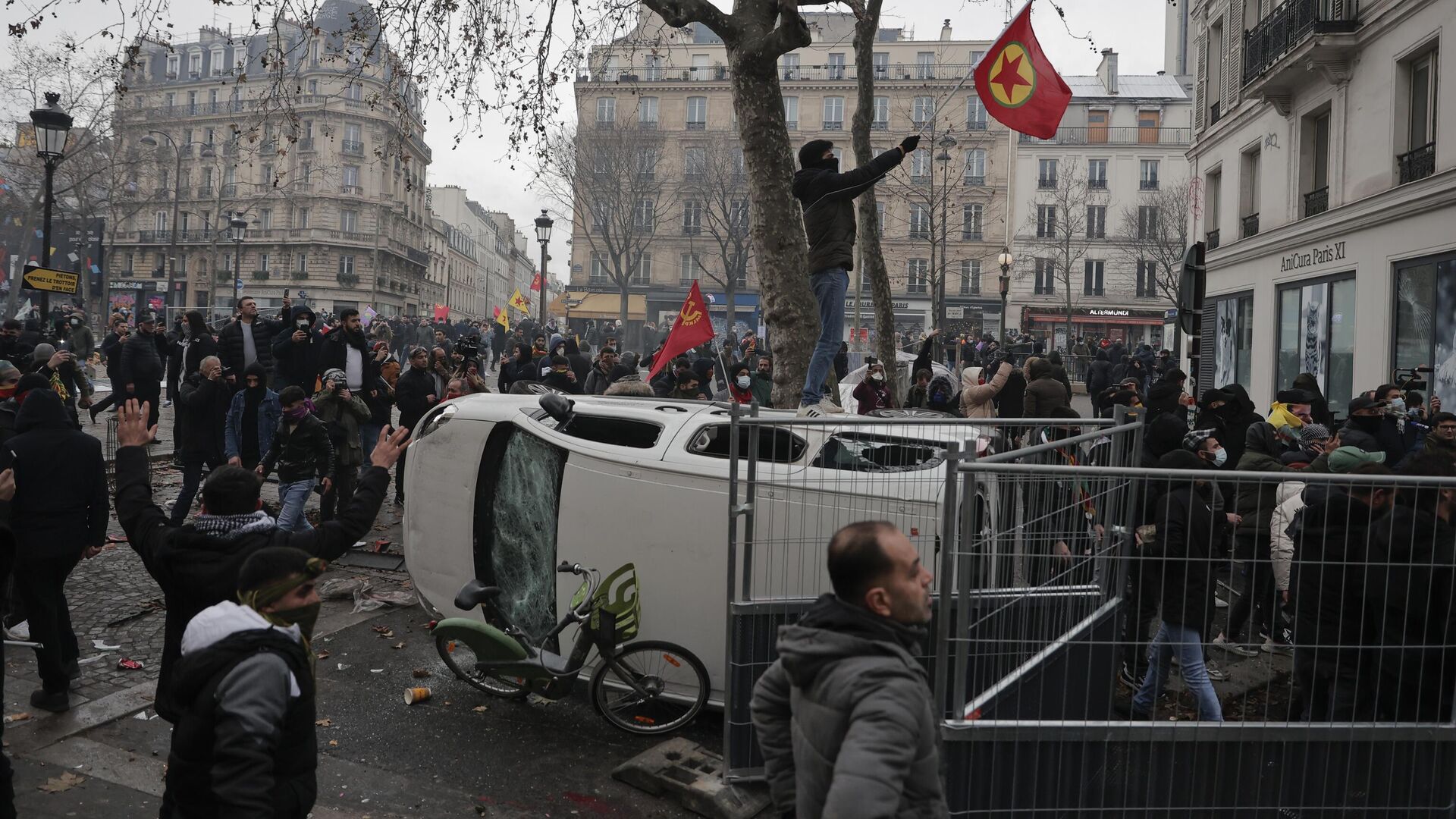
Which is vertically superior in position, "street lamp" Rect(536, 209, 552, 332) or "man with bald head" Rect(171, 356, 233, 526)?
"street lamp" Rect(536, 209, 552, 332)

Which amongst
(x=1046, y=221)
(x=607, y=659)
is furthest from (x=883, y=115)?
(x=607, y=659)

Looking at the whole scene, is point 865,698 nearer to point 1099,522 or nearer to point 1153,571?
point 1099,522

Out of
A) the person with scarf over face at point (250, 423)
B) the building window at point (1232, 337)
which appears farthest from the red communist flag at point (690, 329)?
the building window at point (1232, 337)

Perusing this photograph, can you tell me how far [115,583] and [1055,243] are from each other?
2098 inches

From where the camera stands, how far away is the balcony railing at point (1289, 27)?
17.4 m

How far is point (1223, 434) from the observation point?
9562 mm

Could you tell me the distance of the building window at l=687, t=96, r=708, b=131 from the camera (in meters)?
61.3

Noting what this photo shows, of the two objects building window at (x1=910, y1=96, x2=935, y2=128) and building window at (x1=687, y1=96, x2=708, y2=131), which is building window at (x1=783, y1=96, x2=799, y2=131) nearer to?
building window at (x1=687, y1=96, x2=708, y2=131)

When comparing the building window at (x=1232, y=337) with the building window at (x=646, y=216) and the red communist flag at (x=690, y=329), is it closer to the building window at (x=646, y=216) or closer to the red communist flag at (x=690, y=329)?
the red communist flag at (x=690, y=329)

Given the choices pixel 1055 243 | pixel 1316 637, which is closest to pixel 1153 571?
pixel 1316 637

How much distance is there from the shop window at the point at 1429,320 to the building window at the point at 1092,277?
4115cm

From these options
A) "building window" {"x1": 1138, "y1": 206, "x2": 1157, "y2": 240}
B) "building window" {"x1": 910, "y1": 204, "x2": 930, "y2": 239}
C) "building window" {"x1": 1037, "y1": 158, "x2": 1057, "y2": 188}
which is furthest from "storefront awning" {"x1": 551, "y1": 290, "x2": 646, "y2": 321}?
"building window" {"x1": 1138, "y1": 206, "x2": 1157, "y2": 240}

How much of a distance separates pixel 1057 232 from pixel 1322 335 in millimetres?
38622

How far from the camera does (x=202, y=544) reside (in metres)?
3.88
